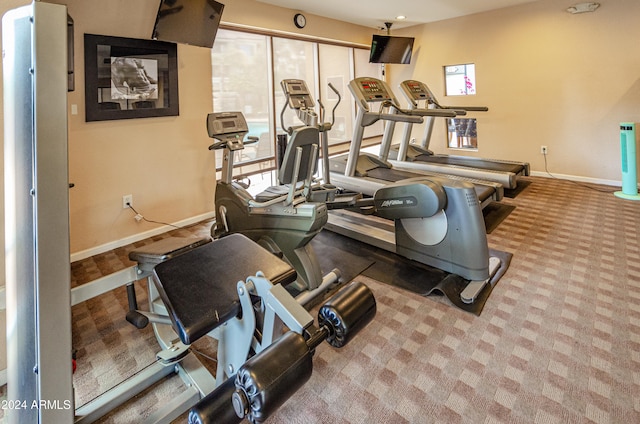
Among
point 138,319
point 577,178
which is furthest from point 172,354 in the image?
point 577,178

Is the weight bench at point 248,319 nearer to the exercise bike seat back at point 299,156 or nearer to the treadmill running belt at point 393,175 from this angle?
the exercise bike seat back at point 299,156

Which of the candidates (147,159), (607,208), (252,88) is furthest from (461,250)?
(252,88)

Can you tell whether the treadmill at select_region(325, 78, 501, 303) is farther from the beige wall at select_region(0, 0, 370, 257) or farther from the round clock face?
the round clock face

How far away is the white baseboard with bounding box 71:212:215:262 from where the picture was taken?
3249 millimetres

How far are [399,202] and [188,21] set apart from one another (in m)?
2.65

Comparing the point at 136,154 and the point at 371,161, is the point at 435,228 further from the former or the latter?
the point at 136,154

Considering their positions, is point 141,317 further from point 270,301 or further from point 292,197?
point 292,197

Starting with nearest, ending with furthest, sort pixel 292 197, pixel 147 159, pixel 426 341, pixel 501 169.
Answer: pixel 426 341, pixel 292 197, pixel 147 159, pixel 501 169

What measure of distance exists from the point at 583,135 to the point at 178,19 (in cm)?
547

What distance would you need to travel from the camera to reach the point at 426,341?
2.01 m

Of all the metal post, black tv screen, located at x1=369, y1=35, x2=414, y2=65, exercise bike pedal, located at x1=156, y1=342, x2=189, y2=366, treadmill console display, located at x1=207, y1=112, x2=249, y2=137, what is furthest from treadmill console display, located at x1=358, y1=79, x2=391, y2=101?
the metal post

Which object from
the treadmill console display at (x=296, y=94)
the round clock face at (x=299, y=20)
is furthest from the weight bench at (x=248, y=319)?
the round clock face at (x=299, y=20)

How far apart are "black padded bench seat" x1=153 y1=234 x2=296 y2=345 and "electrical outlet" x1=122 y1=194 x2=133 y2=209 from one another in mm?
2295

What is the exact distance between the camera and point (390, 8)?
17.7ft
